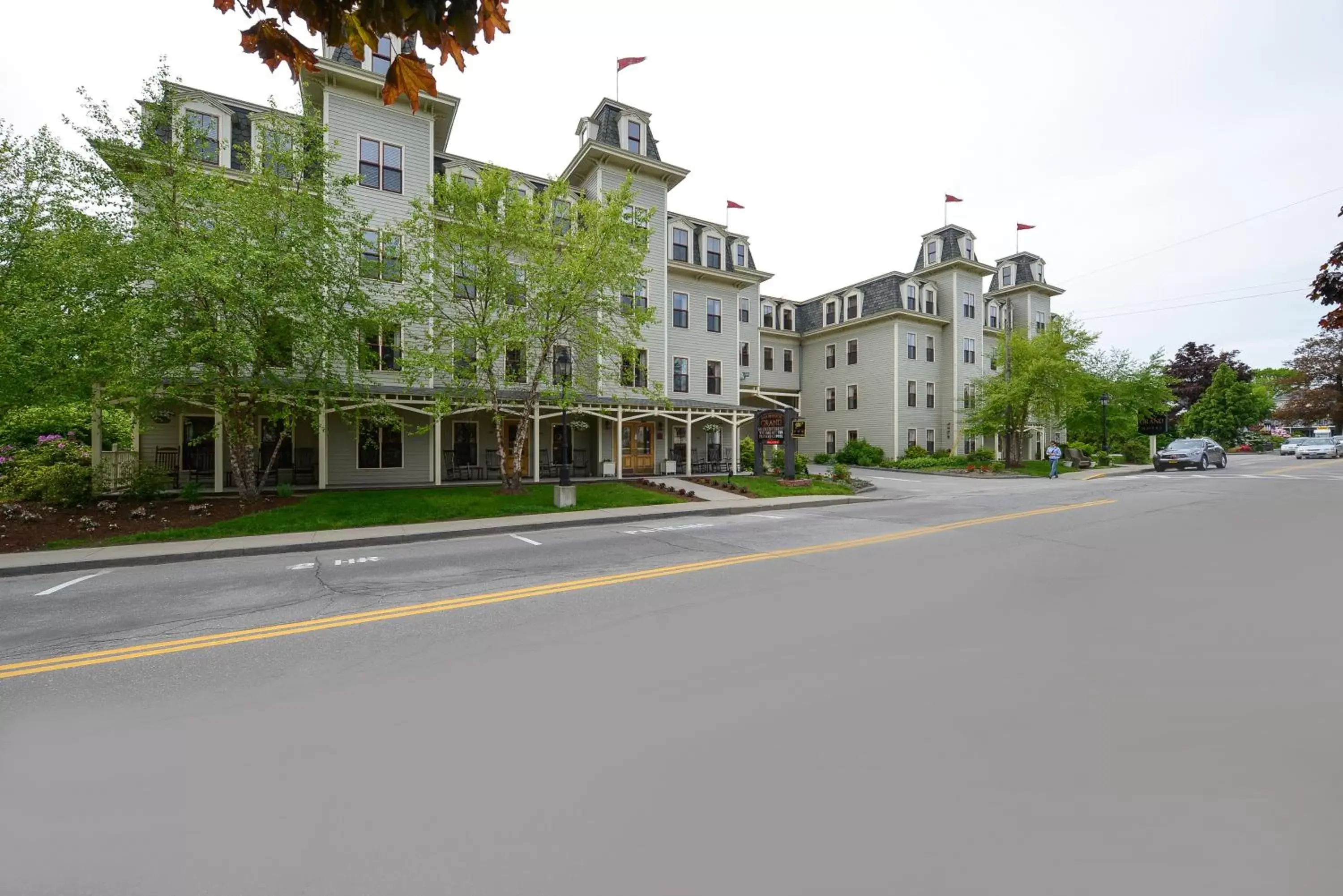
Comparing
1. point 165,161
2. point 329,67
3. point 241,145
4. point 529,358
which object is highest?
point 329,67

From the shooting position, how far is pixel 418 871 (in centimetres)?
213

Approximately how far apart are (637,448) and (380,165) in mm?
14601

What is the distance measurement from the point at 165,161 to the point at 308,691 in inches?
613

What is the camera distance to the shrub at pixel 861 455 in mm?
Answer: 33625

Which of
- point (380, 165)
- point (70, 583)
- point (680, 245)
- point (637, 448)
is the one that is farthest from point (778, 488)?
point (380, 165)

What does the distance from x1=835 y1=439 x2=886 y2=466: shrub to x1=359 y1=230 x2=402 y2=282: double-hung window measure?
25.7 metres

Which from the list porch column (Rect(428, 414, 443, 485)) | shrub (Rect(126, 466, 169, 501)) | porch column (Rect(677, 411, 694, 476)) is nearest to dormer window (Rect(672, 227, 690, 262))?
porch column (Rect(677, 411, 694, 476))

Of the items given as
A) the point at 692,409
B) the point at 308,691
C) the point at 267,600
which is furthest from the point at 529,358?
the point at 308,691

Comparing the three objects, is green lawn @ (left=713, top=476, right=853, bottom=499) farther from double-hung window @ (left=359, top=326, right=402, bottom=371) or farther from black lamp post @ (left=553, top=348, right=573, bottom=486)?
double-hung window @ (left=359, top=326, right=402, bottom=371)

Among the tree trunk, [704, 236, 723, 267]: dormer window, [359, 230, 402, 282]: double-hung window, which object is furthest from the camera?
[704, 236, 723, 267]: dormer window

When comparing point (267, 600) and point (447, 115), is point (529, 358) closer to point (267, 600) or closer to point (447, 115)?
point (447, 115)

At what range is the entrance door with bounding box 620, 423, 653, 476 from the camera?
82.9 feet

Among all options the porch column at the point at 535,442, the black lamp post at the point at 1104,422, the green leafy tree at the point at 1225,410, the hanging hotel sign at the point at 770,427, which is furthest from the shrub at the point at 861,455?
the green leafy tree at the point at 1225,410

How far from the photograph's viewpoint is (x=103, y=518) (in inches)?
484
